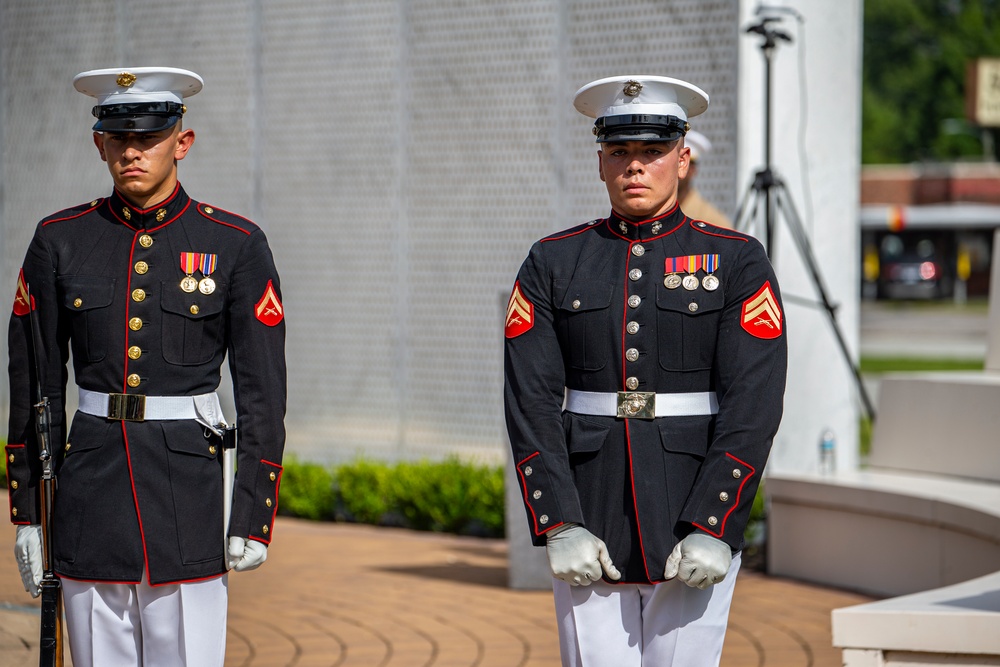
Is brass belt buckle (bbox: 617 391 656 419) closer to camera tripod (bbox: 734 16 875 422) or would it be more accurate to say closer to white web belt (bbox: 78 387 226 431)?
white web belt (bbox: 78 387 226 431)

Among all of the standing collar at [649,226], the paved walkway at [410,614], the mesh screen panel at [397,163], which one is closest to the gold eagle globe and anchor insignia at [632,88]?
the standing collar at [649,226]

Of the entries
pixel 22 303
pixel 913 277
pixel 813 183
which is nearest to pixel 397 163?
pixel 813 183

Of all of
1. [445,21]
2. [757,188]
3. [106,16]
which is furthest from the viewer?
[106,16]

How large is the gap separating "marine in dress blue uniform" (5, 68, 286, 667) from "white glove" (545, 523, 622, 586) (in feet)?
2.29

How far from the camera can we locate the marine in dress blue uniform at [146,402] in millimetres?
3168

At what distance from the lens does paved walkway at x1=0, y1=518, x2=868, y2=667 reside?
506 centimetres

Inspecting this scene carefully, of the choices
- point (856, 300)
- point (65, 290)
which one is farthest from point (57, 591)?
point (856, 300)

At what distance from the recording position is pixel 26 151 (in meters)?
11.0

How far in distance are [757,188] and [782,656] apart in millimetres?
2848

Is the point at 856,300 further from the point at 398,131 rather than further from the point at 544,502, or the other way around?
the point at 544,502

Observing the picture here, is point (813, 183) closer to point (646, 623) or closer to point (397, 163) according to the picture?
point (397, 163)

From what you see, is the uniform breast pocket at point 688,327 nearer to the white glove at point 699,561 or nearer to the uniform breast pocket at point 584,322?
the uniform breast pocket at point 584,322

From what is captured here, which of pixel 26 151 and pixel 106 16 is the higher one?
Result: pixel 106 16

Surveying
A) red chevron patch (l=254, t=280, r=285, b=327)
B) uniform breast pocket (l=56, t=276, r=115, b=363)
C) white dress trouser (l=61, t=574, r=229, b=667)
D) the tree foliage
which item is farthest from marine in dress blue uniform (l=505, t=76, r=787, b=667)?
the tree foliage
